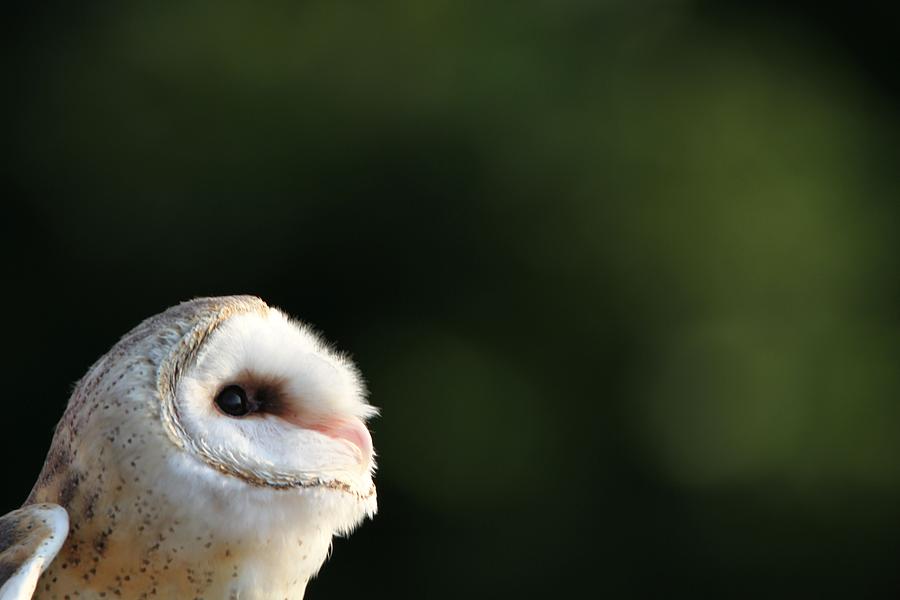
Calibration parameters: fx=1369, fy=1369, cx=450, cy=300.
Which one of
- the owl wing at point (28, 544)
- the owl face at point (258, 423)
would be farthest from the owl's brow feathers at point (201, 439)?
the owl wing at point (28, 544)

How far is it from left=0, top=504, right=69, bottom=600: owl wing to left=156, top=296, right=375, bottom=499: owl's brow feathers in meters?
0.15

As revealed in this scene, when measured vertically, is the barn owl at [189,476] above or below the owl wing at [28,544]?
above

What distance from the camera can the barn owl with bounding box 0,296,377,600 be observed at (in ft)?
4.45

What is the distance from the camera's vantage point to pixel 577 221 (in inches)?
159

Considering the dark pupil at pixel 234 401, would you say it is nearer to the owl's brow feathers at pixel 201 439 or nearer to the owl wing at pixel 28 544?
the owl's brow feathers at pixel 201 439

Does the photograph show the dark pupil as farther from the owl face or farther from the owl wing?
the owl wing

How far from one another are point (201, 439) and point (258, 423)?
85 mm

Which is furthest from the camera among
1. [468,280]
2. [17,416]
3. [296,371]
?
[468,280]

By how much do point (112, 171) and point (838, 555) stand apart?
2.40 m

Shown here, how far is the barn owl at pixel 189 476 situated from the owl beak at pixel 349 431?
1 cm

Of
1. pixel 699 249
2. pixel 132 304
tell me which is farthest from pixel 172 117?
pixel 699 249

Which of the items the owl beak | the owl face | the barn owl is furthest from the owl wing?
the owl beak

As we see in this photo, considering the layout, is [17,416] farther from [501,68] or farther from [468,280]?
[501,68]

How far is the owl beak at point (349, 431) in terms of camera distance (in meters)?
1.49
